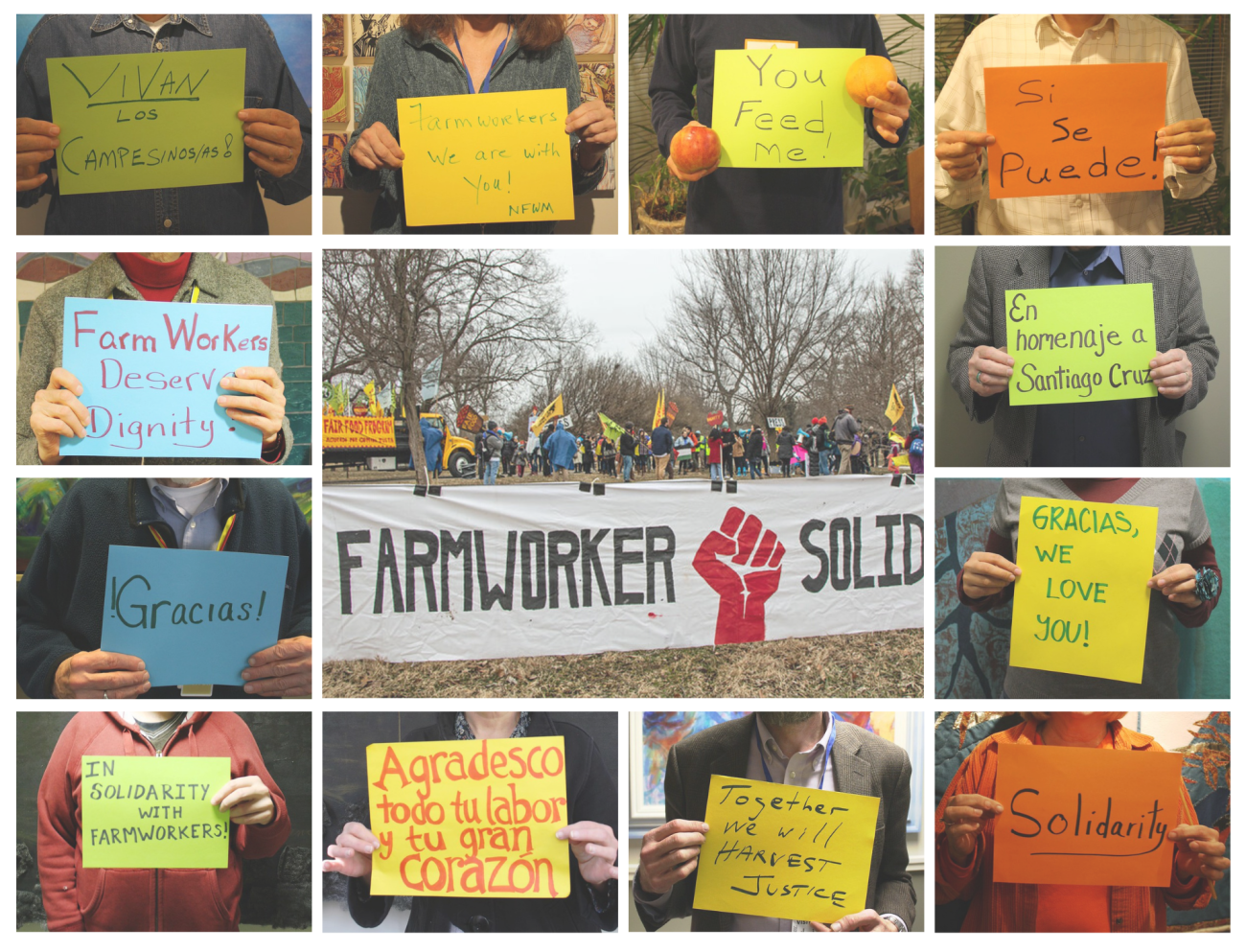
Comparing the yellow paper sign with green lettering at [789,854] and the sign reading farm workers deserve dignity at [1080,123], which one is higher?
the sign reading farm workers deserve dignity at [1080,123]

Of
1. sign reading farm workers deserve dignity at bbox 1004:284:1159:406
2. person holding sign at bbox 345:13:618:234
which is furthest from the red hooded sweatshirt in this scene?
sign reading farm workers deserve dignity at bbox 1004:284:1159:406

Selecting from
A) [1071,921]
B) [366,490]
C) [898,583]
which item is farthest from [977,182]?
[366,490]

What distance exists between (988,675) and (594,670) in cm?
102

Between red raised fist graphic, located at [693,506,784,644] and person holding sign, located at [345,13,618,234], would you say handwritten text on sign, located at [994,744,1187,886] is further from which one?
person holding sign, located at [345,13,618,234]

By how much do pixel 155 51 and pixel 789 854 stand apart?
1.93 meters

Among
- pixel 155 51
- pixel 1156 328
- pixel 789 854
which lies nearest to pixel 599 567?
pixel 789 854

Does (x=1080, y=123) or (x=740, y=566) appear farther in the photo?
(x=740, y=566)

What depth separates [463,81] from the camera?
1562mm

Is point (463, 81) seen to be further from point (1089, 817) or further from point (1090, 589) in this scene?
point (1089, 817)

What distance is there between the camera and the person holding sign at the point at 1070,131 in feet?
4.94

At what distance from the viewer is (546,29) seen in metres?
1.57

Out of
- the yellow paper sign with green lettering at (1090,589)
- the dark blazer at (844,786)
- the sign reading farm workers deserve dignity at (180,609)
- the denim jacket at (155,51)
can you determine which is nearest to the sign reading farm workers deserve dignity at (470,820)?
the dark blazer at (844,786)

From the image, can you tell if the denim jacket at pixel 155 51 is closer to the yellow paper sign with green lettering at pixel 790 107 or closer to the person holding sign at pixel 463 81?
the person holding sign at pixel 463 81

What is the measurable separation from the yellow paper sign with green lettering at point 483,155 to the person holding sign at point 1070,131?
751mm
